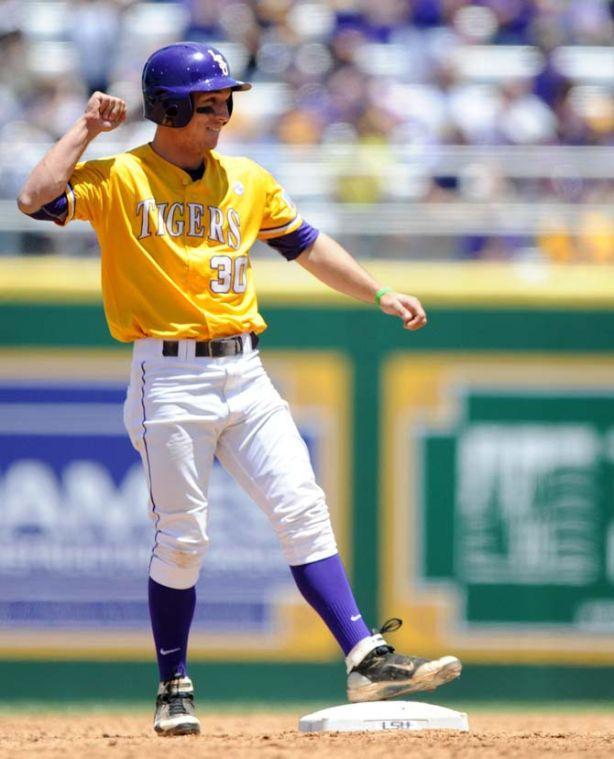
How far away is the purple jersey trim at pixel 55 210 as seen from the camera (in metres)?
4.75

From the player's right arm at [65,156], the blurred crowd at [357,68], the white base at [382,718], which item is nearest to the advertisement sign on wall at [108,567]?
the blurred crowd at [357,68]

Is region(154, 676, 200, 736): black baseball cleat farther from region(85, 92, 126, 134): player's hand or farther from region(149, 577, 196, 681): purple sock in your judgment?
region(85, 92, 126, 134): player's hand

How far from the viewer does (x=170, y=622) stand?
5.07 meters

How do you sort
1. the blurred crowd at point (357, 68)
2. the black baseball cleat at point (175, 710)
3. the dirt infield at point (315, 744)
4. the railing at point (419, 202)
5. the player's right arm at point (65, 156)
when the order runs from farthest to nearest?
the blurred crowd at point (357, 68)
the railing at point (419, 202)
the black baseball cleat at point (175, 710)
the player's right arm at point (65, 156)
the dirt infield at point (315, 744)

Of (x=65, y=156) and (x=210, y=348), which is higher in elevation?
(x=65, y=156)

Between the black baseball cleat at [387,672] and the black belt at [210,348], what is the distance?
3.50ft

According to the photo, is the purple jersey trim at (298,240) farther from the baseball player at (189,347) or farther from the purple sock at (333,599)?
the purple sock at (333,599)

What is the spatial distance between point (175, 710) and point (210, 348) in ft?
4.14

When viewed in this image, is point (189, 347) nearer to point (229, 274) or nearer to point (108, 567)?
point (229, 274)

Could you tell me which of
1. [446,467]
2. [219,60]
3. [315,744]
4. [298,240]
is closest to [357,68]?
[446,467]

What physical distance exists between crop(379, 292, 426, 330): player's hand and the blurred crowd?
3.78m

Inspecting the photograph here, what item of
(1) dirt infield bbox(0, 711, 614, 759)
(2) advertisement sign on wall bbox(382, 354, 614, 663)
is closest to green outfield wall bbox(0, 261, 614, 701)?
(2) advertisement sign on wall bbox(382, 354, 614, 663)

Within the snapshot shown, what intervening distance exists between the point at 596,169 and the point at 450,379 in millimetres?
1468

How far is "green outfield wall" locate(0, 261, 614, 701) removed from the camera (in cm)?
808
